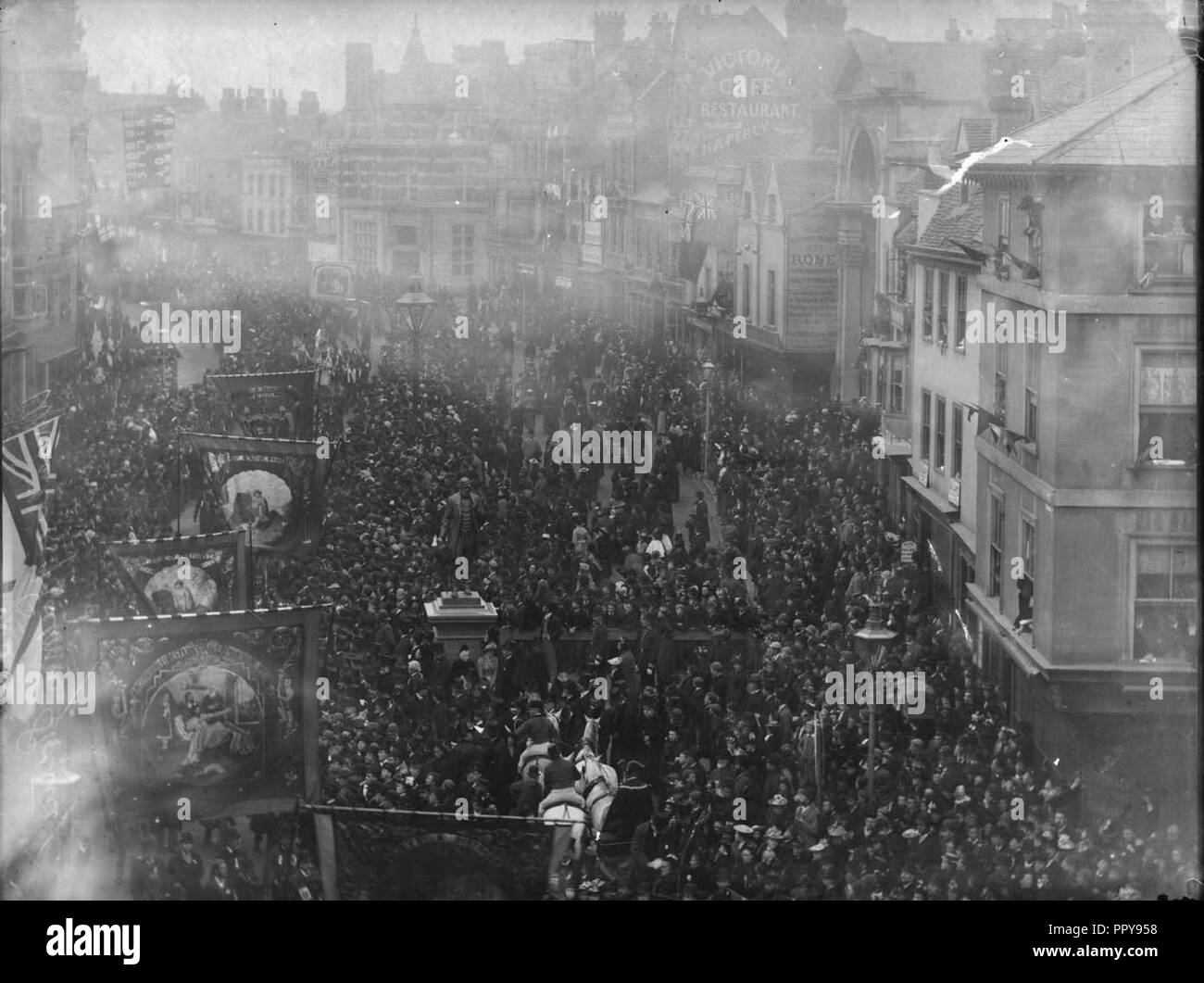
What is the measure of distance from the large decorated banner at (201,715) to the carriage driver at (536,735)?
3.02 meters

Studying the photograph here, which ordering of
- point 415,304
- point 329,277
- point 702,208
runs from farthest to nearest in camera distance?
point 702,208 → point 415,304 → point 329,277

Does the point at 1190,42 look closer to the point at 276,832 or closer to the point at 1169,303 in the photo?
the point at 1169,303

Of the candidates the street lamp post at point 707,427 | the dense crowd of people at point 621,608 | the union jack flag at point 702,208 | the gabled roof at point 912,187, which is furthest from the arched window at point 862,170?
the street lamp post at point 707,427

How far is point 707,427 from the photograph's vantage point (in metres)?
29.9

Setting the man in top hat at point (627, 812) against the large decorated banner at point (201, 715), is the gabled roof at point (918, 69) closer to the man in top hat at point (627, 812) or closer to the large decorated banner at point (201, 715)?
the man in top hat at point (627, 812)

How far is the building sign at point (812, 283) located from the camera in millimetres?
34809

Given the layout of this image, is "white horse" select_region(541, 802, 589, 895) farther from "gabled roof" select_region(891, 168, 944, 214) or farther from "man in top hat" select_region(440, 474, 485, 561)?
"gabled roof" select_region(891, 168, 944, 214)

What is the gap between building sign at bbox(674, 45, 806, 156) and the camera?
119ft

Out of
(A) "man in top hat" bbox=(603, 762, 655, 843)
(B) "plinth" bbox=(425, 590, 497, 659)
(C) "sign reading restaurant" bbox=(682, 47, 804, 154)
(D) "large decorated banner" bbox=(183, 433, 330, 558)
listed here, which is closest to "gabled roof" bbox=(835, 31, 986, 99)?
(C) "sign reading restaurant" bbox=(682, 47, 804, 154)

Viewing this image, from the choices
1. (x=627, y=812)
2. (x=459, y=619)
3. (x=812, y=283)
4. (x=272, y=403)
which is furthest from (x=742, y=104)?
(x=627, y=812)

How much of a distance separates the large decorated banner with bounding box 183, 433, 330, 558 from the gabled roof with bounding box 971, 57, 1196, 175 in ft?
28.5

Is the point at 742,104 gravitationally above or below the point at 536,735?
above

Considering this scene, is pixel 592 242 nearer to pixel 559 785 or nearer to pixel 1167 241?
pixel 1167 241

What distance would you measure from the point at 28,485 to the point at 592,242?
15.6 metres
